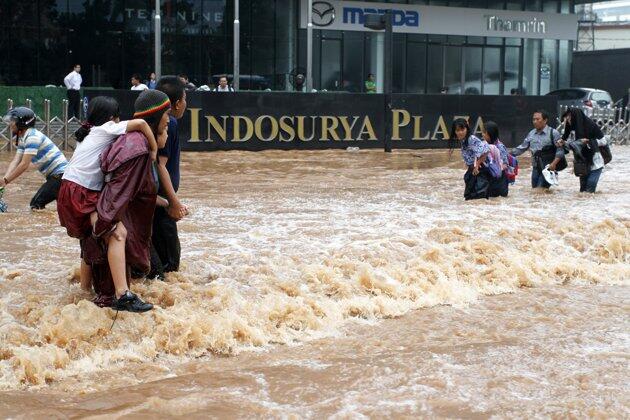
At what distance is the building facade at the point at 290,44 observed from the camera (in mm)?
30484

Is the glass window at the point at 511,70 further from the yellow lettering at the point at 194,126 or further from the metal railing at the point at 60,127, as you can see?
the metal railing at the point at 60,127

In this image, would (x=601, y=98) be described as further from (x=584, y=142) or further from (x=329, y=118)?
(x=584, y=142)

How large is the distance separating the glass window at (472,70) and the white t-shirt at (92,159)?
33136 millimetres

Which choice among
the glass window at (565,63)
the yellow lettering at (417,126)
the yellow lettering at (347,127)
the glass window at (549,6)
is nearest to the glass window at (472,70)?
the glass window at (565,63)

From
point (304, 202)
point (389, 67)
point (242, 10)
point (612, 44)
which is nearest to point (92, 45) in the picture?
point (242, 10)

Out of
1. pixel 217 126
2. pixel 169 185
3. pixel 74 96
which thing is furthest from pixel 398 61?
pixel 169 185

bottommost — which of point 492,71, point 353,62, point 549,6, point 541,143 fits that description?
point 541,143

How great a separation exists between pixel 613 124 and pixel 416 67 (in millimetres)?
10788

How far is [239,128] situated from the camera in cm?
2156

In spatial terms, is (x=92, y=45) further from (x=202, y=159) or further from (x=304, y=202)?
(x=304, y=202)

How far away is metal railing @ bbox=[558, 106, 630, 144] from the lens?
28422 mm

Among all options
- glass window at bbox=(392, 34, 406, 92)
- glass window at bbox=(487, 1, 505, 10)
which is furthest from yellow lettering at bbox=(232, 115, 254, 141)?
glass window at bbox=(487, 1, 505, 10)

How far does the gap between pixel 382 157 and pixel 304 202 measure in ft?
28.2

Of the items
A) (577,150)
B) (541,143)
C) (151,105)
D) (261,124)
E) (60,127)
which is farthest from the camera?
(261,124)
